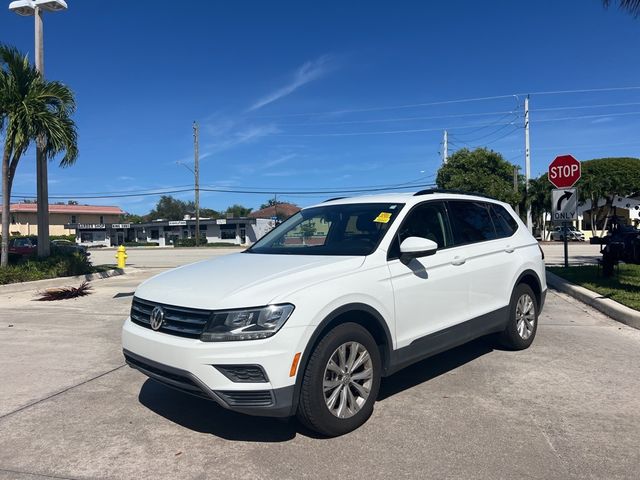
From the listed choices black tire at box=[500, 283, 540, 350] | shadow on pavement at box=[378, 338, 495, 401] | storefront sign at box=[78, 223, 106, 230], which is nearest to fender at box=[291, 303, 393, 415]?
shadow on pavement at box=[378, 338, 495, 401]

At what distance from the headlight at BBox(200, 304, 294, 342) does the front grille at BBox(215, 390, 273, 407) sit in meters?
0.35

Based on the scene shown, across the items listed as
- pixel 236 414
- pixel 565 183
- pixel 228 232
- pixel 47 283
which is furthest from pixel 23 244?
pixel 228 232

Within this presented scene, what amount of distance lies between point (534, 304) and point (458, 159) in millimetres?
44724

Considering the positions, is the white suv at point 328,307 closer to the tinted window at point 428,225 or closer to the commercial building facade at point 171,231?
the tinted window at point 428,225

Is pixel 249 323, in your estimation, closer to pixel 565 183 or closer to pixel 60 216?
pixel 565 183

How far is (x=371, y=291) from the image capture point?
3.93 metres

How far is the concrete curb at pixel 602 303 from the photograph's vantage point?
7.23 meters

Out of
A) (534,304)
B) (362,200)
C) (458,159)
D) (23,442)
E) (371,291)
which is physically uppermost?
(458,159)

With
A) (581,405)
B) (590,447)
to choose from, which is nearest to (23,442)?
A: (590,447)

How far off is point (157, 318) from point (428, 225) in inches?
103

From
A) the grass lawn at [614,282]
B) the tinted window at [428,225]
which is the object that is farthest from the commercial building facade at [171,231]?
the tinted window at [428,225]

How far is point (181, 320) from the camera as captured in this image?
3.61 m

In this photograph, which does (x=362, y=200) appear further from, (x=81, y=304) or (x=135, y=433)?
(x=81, y=304)

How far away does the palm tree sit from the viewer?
44.2ft
